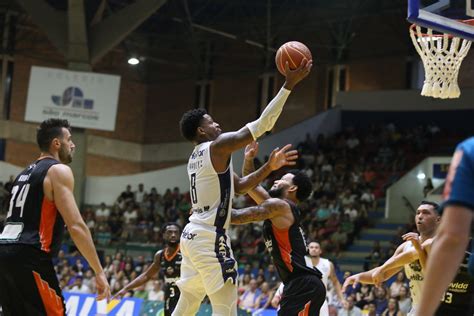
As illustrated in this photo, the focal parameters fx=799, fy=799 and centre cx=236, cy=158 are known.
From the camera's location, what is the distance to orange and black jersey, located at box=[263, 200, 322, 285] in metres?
6.69

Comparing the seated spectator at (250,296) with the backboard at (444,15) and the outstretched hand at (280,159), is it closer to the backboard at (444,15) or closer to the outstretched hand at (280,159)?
the backboard at (444,15)

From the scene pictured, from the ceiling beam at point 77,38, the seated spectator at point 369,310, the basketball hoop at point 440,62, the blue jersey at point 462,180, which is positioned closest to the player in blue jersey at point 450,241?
the blue jersey at point 462,180

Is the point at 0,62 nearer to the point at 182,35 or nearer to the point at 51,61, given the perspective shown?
the point at 51,61

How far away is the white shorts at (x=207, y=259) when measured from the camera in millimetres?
6086

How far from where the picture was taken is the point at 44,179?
5156 mm

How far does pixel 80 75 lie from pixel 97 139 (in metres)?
8.50

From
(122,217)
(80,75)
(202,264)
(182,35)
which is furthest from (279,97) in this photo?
(182,35)

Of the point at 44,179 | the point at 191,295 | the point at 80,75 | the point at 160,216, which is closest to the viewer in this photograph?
the point at 44,179

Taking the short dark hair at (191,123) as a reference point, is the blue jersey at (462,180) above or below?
below

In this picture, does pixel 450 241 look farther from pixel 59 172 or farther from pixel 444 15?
pixel 444 15

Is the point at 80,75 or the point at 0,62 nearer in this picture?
the point at 80,75

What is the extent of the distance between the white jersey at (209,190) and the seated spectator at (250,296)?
9.50m

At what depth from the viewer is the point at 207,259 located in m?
6.10

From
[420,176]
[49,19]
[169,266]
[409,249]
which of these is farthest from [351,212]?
[409,249]
